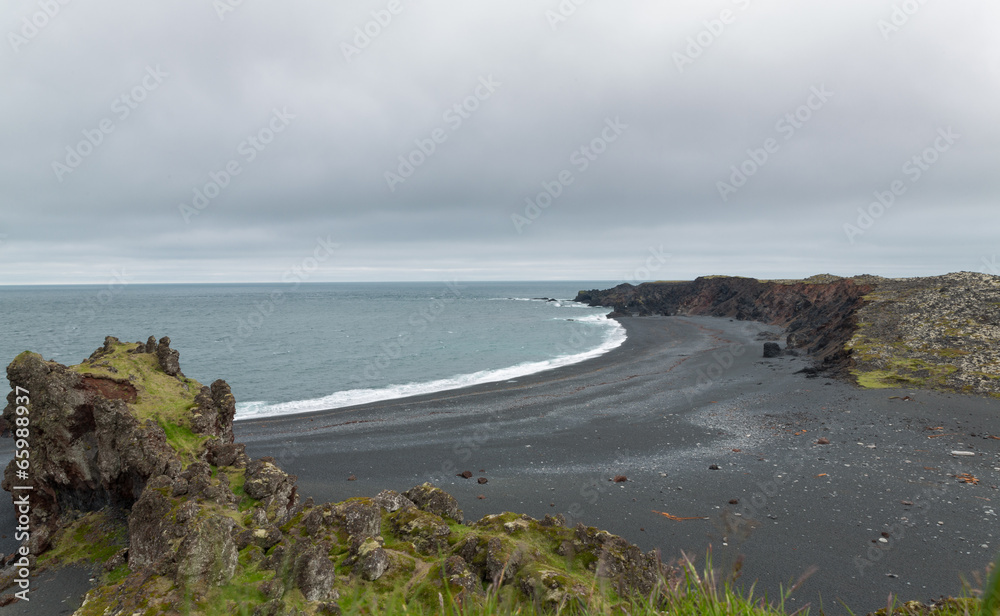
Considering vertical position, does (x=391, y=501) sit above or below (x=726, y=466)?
above

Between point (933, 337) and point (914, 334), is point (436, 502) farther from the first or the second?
point (914, 334)

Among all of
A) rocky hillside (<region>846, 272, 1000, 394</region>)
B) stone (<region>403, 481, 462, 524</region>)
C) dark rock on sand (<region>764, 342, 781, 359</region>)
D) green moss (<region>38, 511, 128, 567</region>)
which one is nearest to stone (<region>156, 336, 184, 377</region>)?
green moss (<region>38, 511, 128, 567</region>)

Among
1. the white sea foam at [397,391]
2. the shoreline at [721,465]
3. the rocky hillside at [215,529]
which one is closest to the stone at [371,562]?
the rocky hillside at [215,529]

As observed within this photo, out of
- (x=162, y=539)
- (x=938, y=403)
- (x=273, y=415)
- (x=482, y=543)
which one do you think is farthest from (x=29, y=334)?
(x=938, y=403)

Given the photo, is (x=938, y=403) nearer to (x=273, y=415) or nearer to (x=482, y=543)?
(x=482, y=543)

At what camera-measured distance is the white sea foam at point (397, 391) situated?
2577 centimetres

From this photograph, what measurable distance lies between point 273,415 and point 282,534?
19.2 metres

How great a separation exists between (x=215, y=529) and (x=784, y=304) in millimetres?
73700

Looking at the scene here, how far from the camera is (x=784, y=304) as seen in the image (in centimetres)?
6631

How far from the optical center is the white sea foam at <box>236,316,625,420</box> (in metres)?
25.8

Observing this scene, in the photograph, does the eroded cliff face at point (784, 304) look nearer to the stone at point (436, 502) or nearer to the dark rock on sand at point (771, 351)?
the dark rock on sand at point (771, 351)

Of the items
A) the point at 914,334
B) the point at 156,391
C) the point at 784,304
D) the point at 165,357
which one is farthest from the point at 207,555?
the point at 784,304

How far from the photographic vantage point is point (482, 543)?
6.92m

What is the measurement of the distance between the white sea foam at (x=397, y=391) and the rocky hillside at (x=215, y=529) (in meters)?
13.5
